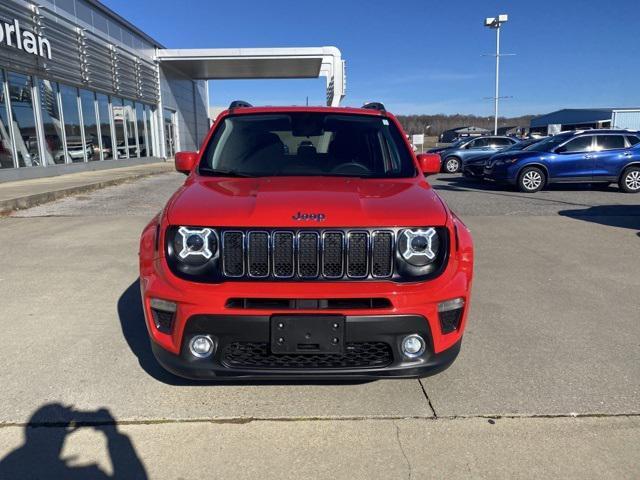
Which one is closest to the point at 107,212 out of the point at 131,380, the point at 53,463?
the point at 131,380

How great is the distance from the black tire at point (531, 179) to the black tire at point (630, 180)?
2.14m

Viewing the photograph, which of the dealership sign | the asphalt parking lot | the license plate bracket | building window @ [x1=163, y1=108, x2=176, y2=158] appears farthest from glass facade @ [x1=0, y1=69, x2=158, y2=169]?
the license plate bracket

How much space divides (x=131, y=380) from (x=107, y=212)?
25.7ft

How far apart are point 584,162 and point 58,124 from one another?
56.4 feet

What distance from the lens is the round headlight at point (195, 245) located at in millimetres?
2666

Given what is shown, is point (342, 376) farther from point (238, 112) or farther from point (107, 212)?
point (107, 212)

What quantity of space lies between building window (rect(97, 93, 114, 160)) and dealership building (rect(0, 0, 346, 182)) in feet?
0.14

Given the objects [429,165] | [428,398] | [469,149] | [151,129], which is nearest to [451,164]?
[469,149]

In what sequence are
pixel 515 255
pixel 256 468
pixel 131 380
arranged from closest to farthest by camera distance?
pixel 256 468 → pixel 131 380 → pixel 515 255

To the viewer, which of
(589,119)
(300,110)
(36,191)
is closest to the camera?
(300,110)

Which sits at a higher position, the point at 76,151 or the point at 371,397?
the point at 76,151

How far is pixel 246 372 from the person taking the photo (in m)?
2.57

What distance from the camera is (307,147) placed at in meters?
3.90

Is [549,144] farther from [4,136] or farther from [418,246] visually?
[4,136]
